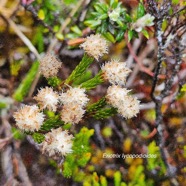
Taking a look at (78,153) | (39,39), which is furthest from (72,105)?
(39,39)

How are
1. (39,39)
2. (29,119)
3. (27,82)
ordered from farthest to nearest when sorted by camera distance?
1. (39,39)
2. (27,82)
3. (29,119)

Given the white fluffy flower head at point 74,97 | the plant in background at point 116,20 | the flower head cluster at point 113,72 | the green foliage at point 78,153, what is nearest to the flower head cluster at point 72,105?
the white fluffy flower head at point 74,97

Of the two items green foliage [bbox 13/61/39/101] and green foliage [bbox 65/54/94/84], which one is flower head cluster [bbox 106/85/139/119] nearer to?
green foliage [bbox 65/54/94/84]

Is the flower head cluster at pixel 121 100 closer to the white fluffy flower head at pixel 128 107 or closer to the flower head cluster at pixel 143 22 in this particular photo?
the white fluffy flower head at pixel 128 107

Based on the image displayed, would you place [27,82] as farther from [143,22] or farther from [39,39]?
[143,22]

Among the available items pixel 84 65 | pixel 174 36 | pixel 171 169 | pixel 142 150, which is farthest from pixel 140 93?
pixel 84 65

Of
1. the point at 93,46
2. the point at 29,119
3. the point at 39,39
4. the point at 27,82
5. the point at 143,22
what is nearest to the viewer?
the point at 29,119

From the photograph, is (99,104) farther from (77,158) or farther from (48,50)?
(48,50)

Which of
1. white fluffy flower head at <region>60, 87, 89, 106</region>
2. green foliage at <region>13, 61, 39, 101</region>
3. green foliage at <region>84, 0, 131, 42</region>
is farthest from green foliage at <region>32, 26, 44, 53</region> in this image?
white fluffy flower head at <region>60, 87, 89, 106</region>
